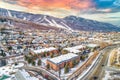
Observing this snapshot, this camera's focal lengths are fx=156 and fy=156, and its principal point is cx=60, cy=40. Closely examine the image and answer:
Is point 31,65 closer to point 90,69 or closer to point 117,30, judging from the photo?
point 90,69

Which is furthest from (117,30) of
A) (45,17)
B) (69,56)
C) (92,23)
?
(69,56)

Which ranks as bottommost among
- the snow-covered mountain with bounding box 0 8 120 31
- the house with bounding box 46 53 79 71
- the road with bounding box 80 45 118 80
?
the road with bounding box 80 45 118 80

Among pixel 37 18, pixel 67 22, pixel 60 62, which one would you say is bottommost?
pixel 60 62

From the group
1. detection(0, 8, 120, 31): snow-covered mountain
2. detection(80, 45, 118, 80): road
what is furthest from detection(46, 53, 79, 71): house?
detection(0, 8, 120, 31): snow-covered mountain

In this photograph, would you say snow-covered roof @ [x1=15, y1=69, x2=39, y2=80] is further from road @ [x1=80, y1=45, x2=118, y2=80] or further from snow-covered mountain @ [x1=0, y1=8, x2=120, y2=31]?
snow-covered mountain @ [x1=0, y1=8, x2=120, y2=31]

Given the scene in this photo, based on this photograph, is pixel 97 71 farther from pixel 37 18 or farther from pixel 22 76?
pixel 37 18

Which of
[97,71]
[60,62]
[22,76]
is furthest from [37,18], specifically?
[22,76]

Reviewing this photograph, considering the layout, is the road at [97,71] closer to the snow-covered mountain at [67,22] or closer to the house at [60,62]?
the house at [60,62]

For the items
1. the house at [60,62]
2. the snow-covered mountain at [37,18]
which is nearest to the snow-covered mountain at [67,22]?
the snow-covered mountain at [37,18]
